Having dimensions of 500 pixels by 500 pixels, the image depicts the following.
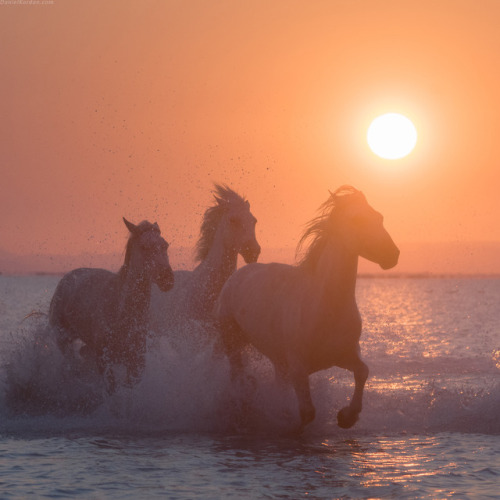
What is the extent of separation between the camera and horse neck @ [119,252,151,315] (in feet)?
32.2

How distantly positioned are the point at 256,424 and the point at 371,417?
137 cm

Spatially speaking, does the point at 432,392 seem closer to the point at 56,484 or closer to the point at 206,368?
the point at 206,368

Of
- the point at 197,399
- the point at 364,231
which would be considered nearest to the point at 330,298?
the point at 364,231

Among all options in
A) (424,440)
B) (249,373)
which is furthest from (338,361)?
(249,373)

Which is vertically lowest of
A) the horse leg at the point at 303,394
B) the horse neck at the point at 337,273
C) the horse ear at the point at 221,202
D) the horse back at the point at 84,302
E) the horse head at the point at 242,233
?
the horse leg at the point at 303,394

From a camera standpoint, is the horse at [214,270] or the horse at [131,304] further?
the horse at [214,270]

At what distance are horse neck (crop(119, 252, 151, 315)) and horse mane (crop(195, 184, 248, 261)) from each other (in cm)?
175

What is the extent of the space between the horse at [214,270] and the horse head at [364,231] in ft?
8.79

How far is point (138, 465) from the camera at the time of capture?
7395 mm

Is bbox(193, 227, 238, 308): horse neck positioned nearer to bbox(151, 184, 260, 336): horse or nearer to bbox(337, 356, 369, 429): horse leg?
bbox(151, 184, 260, 336): horse

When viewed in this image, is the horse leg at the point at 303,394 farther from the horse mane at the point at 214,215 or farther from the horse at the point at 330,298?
the horse mane at the point at 214,215

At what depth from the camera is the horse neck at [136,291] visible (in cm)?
983

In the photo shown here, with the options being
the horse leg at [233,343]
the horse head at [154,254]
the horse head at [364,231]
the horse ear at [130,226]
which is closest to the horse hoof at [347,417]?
the horse head at [364,231]

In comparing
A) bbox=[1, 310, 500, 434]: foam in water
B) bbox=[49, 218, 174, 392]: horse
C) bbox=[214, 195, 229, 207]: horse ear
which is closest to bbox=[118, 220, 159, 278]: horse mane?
bbox=[49, 218, 174, 392]: horse
